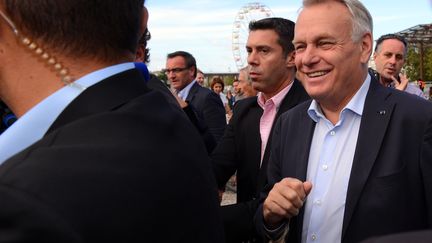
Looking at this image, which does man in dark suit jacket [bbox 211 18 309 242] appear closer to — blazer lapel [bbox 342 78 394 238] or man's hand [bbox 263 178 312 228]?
man's hand [bbox 263 178 312 228]

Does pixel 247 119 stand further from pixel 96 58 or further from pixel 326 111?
pixel 96 58

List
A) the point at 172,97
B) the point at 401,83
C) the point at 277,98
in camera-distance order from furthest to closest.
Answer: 1. the point at 401,83
2. the point at 277,98
3. the point at 172,97

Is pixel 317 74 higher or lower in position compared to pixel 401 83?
higher

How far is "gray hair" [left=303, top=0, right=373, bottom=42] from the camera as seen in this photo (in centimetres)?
238

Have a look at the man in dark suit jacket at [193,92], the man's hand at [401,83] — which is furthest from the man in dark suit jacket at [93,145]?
the man in dark suit jacket at [193,92]

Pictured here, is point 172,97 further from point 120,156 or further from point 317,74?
point 120,156

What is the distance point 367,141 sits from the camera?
6.99ft

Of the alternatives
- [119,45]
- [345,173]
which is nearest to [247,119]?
[345,173]

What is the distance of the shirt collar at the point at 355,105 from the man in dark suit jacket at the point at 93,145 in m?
1.35

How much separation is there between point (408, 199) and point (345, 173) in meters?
0.27

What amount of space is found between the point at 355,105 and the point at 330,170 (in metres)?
0.33

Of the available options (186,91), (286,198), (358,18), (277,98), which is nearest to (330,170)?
(286,198)

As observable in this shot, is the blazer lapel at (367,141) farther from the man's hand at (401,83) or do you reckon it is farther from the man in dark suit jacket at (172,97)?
the man's hand at (401,83)

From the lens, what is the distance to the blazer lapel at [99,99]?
37.7 inches
